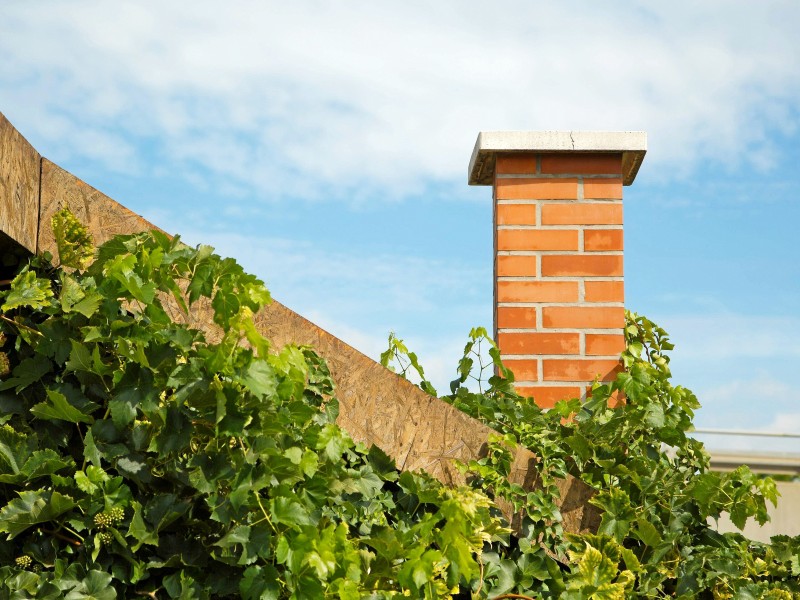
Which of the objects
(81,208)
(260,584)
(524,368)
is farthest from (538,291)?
(260,584)

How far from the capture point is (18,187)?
2344 mm

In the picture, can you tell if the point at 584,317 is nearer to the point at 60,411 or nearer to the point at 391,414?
the point at 391,414


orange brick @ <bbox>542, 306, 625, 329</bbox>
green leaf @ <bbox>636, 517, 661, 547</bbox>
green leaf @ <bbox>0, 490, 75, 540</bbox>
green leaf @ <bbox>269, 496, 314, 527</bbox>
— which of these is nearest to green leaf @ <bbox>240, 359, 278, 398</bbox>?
green leaf @ <bbox>269, 496, 314, 527</bbox>

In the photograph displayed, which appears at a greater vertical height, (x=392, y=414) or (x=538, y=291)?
(x=538, y=291)

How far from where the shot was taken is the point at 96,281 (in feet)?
7.66

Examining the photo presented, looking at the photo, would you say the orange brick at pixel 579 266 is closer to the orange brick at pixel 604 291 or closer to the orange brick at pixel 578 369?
the orange brick at pixel 604 291

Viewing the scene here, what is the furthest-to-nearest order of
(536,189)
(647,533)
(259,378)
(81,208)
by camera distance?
1. (536,189)
2. (647,533)
3. (81,208)
4. (259,378)

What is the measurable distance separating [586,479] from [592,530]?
0.20m

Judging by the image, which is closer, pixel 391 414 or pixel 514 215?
pixel 391 414

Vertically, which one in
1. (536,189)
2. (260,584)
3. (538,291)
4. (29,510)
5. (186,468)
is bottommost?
(260,584)

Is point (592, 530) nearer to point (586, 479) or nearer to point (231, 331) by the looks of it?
point (586, 479)

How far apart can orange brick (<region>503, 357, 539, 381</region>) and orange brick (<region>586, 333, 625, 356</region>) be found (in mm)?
278

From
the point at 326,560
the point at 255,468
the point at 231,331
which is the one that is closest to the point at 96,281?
the point at 231,331

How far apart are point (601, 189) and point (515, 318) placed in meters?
0.82
